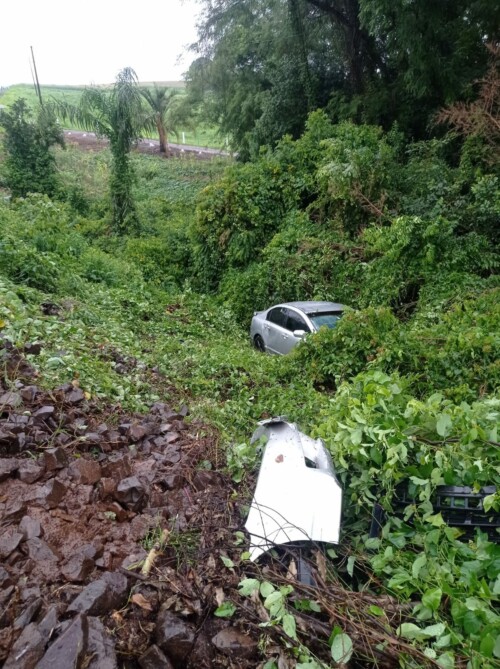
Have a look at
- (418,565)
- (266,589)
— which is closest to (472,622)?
(418,565)

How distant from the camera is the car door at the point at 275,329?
9.20 meters

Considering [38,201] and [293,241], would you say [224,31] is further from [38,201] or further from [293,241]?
[293,241]

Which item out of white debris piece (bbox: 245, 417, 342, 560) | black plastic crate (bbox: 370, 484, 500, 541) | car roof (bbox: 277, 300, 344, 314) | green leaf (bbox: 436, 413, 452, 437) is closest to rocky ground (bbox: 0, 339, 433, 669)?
white debris piece (bbox: 245, 417, 342, 560)

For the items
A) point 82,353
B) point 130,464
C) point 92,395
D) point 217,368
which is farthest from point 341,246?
point 130,464

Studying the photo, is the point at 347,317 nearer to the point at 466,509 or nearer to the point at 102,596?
the point at 466,509

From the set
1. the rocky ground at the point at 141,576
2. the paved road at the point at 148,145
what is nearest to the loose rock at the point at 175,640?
the rocky ground at the point at 141,576

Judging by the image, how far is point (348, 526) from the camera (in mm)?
2906

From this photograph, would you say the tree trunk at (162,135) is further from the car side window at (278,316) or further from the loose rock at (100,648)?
the loose rock at (100,648)

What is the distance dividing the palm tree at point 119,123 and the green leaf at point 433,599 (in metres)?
15.7

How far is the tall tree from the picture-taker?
18922 millimetres

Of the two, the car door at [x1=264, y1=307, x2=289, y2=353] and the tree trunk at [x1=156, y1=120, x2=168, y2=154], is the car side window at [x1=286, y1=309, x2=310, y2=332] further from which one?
the tree trunk at [x1=156, y1=120, x2=168, y2=154]

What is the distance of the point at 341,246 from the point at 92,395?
762 cm

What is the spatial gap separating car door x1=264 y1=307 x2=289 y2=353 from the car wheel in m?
0.30

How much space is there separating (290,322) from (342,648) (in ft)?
23.5
